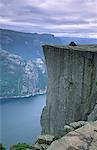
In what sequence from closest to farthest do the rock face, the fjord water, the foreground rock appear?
1. the foreground rock
2. the rock face
3. the fjord water

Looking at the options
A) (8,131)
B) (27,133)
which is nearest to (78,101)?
(27,133)

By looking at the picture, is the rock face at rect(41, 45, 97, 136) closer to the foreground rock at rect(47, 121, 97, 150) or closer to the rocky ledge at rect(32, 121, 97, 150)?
the rocky ledge at rect(32, 121, 97, 150)

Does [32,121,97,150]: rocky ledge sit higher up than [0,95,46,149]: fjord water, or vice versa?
[32,121,97,150]: rocky ledge

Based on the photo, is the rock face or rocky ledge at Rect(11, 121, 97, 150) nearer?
rocky ledge at Rect(11, 121, 97, 150)

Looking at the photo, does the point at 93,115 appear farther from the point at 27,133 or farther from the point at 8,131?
the point at 8,131

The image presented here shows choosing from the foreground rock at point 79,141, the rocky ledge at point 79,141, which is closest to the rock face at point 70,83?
the rocky ledge at point 79,141

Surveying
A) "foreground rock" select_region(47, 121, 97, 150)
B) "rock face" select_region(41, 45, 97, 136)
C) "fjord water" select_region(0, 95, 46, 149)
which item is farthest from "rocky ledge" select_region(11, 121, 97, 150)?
"fjord water" select_region(0, 95, 46, 149)

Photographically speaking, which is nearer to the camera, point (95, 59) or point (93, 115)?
point (93, 115)
